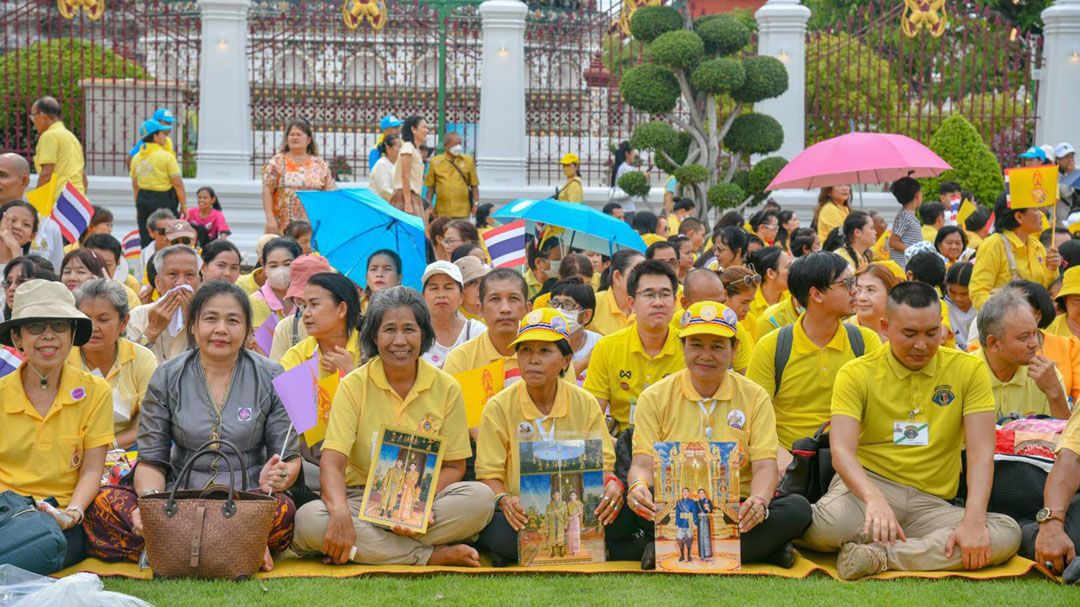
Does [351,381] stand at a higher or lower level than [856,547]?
higher

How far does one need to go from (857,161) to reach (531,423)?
699cm

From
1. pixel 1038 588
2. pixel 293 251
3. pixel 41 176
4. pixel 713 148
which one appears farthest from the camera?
pixel 713 148

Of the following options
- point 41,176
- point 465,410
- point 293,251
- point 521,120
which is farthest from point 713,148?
point 465,410

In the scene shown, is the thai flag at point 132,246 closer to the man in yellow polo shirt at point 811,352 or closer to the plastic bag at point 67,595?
the man in yellow polo shirt at point 811,352

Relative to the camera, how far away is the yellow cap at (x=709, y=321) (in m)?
6.24

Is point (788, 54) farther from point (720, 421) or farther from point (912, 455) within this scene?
point (720, 421)

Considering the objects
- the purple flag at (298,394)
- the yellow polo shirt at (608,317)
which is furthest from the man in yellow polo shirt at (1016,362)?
the purple flag at (298,394)

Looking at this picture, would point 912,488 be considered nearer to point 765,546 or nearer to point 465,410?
point 765,546

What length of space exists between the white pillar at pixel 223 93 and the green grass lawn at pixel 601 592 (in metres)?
13.5

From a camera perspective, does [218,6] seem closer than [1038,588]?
No

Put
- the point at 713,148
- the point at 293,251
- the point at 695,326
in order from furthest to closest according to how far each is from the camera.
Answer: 1. the point at 713,148
2. the point at 293,251
3. the point at 695,326

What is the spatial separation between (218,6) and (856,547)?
14749mm

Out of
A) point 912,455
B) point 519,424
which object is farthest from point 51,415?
point 912,455

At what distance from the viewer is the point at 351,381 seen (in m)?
6.41
